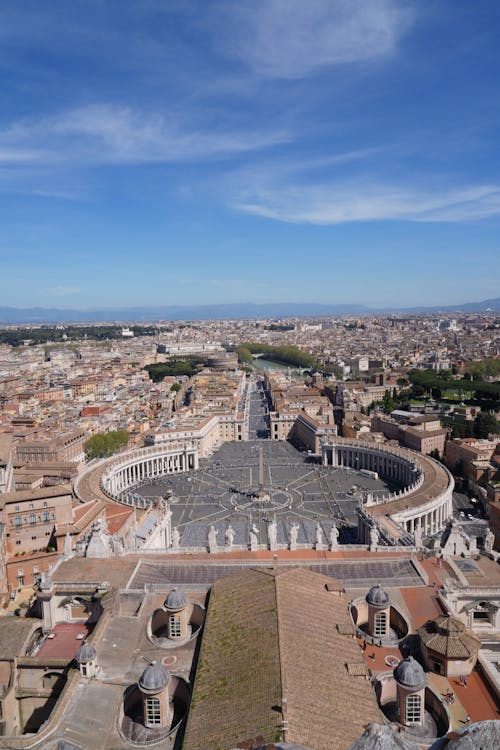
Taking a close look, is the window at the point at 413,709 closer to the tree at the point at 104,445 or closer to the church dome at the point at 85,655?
the church dome at the point at 85,655

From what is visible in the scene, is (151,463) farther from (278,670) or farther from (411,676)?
(411,676)

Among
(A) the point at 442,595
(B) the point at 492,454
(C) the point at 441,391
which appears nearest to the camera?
(A) the point at 442,595

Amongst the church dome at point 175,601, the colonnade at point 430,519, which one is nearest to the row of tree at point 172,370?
the colonnade at point 430,519

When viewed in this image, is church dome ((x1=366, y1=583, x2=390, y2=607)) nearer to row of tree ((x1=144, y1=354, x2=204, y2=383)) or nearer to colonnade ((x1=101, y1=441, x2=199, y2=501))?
colonnade ((x1=101, y1=441, x2=199, y2=501))

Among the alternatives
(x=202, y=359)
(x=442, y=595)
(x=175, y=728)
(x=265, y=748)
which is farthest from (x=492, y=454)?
(x=202, y=359)

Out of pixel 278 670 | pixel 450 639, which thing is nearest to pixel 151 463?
pixel 450 639

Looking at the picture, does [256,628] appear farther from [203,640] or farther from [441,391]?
[441,391]
